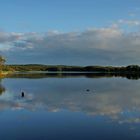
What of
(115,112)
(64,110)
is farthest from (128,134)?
(64,110)

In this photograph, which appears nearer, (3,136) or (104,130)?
(3,136)

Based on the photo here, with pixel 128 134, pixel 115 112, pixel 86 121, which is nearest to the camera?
pixel 128 134

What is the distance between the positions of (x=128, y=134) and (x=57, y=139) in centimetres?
377

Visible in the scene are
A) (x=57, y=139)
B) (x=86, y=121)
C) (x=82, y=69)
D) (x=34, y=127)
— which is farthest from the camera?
(x=82, y=69)

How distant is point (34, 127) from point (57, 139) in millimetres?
3577

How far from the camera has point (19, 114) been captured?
24812 millimetres

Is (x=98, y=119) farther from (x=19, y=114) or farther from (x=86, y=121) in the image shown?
(x=19, y=114)

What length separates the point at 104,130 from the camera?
1850cm

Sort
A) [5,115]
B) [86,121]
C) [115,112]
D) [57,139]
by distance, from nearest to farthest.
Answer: [57,139] → [86,121] → [5,115] → [115,112]

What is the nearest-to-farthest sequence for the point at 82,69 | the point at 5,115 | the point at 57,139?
the point at 57,139
the point at 5,115
the point at 82,69

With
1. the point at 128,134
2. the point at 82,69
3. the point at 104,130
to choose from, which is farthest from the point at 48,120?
the point at 82,69

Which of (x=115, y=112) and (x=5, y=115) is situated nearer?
(x=5, y=115)

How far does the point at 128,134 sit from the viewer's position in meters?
17.4

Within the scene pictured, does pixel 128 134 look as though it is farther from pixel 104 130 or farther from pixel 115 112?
pixel 115 112
